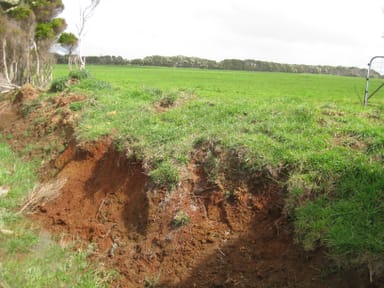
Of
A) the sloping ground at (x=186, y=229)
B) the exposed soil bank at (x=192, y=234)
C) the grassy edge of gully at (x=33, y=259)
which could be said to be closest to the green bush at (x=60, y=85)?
the grassy edge of gully at (x=33, y=259)

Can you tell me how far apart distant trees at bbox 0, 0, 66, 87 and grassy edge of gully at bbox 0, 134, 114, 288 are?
43.0 ft

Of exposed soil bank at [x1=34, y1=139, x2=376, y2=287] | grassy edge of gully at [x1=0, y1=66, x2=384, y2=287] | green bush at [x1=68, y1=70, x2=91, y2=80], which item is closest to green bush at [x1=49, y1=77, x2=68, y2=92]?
green bush at [x1=68, y1=70, x2=91, y2=80]

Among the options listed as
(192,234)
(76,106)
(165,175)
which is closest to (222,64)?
(76,106)

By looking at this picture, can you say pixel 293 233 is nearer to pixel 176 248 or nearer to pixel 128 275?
pixel 176 248

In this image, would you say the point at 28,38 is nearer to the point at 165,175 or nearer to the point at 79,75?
the point at 79,75

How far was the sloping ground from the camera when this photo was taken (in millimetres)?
4133

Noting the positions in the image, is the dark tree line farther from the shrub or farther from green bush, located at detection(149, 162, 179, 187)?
the shrub

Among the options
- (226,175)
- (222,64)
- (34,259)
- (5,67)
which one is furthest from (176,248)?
(222,64)

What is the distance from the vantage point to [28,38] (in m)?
18.3

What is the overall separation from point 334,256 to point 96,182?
471 cm

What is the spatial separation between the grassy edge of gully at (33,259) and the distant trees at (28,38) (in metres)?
13.1

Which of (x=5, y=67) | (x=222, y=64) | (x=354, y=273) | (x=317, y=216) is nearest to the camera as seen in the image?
(x=354, y=273)

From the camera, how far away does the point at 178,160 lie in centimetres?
588

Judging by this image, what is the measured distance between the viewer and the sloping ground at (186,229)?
13.6 feet
